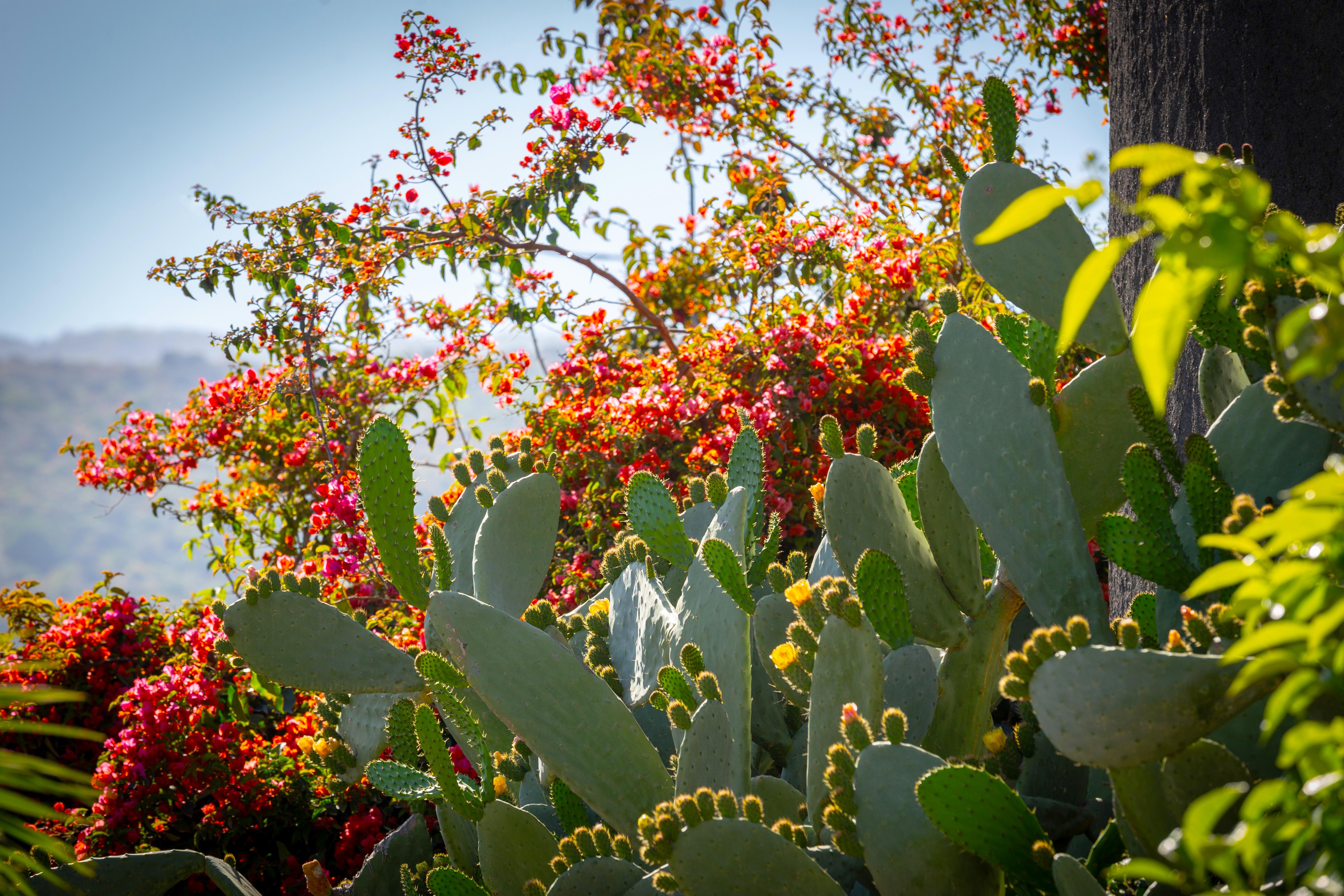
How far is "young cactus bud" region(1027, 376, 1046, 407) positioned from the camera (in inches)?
47.9

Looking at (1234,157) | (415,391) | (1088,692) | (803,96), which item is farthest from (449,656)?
(803,96)

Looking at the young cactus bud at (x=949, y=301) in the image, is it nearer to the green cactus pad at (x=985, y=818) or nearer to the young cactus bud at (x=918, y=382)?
the young cactus bud at (x=918, y=382)

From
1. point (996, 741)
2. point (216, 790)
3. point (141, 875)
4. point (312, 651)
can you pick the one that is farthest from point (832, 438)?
point (216, 790)

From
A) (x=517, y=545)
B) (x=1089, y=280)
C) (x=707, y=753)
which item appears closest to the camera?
(x=1089, y=280)

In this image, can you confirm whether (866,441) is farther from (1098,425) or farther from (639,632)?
(639,632)

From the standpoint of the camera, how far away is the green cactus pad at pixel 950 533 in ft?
4.15

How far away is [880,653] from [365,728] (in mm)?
1088

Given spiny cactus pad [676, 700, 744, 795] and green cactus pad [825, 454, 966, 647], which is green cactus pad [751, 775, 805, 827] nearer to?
spiny cactus pad [676, 700, 744, 795]

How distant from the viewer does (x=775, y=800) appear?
124 centimetres

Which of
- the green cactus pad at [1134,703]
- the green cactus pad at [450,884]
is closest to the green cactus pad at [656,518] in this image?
the green cactus pad at [450,884]

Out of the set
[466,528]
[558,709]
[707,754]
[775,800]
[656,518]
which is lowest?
[775,800]

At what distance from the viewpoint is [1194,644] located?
0.89m

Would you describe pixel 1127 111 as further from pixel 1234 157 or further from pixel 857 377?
pixel 857 377

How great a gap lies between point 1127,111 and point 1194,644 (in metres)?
1.29
